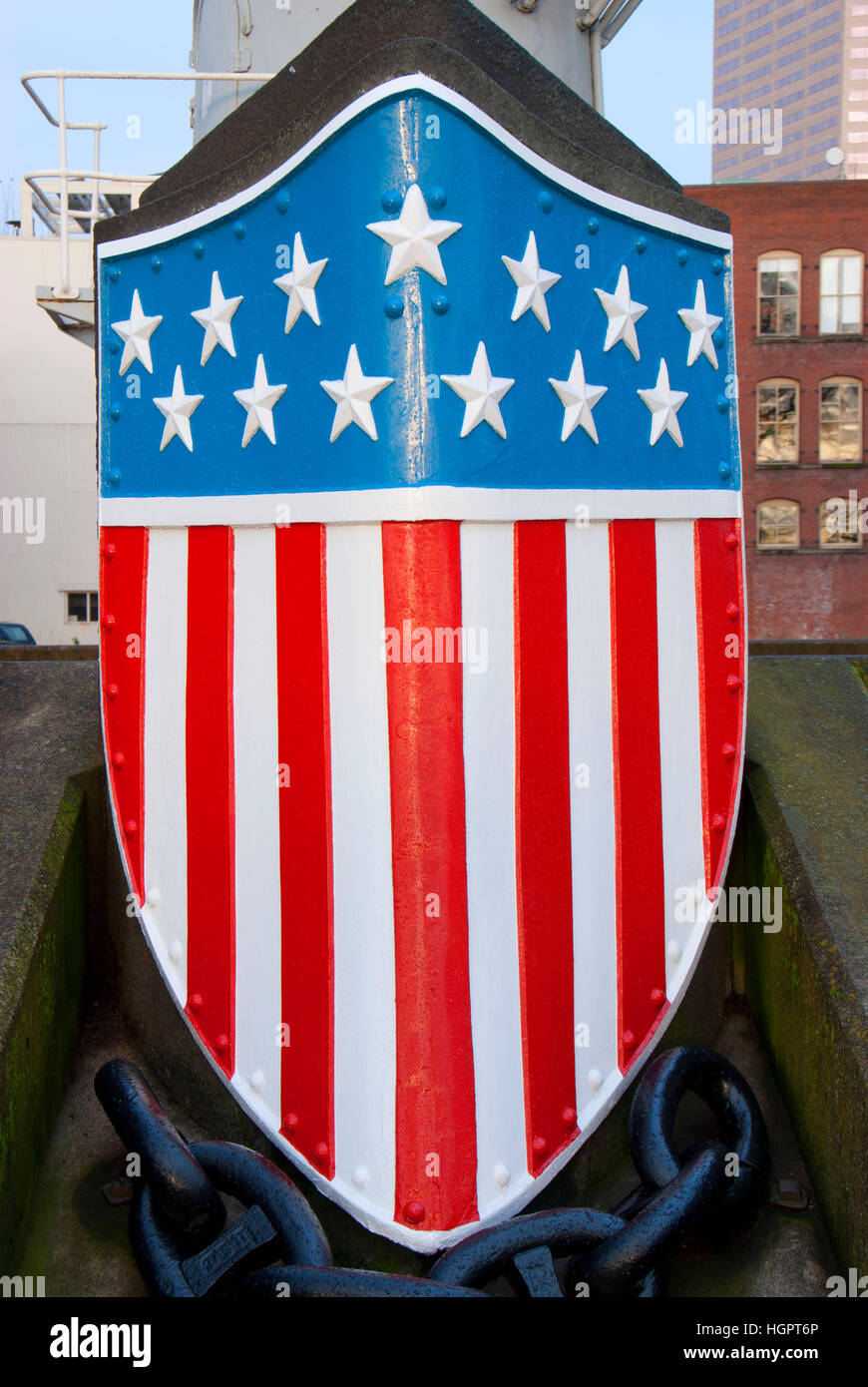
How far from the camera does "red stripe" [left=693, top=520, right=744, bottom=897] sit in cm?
213

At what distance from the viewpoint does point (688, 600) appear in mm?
2105

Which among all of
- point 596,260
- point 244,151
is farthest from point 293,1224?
point 244,151

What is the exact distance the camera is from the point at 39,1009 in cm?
205

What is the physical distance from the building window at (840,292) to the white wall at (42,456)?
1616cm

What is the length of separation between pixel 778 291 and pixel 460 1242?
27024mm

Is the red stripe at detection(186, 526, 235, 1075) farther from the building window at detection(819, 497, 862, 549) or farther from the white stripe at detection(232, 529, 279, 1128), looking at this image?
the building window at detection(819, 497, 862, 549)

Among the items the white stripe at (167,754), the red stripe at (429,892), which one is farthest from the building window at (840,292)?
the red stripe at (429,892)

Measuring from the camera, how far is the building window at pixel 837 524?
26281 millimetres

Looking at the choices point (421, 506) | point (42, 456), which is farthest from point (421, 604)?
point (42, 456)

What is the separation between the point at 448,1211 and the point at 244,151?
1646 millimetres

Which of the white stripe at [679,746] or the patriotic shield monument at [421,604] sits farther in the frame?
the white stripe at [679,746]

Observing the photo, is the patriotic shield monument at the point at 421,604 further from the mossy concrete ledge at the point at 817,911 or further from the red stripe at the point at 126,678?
the mossy concrete ledge at the point at 817,911

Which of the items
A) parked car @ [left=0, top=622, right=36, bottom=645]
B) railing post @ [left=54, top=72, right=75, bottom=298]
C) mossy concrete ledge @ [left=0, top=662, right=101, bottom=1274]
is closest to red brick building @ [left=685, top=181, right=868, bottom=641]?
parked car @ [left=0, top=622, right=36, bottom=645]

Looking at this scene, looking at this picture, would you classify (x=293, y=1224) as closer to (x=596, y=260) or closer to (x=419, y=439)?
(x=419, y=439)
